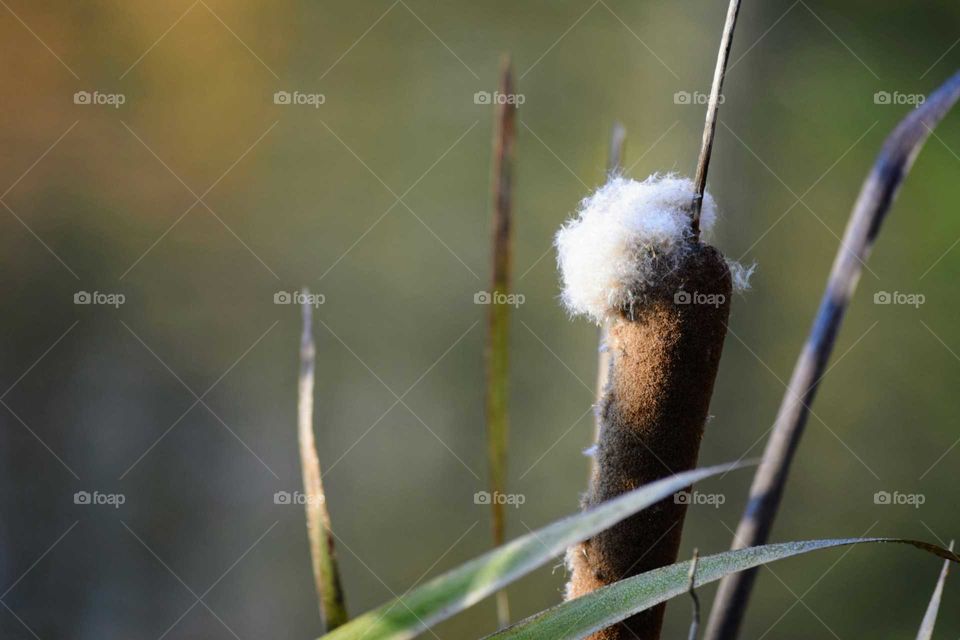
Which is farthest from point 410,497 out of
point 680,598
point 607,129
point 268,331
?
point 607,129

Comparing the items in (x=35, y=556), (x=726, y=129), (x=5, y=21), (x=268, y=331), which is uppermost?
(x=5, y=21)

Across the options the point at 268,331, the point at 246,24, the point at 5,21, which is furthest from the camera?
the point at 268,331

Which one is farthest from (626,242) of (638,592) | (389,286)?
(389,286)

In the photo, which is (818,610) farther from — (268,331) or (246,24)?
(246,24)

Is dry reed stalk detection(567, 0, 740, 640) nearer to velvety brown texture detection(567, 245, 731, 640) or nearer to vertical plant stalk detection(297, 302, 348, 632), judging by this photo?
velvety brown texture detection(567, 245, 731, 640)

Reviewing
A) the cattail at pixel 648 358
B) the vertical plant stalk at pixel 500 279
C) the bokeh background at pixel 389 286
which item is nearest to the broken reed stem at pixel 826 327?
the cattail at pixel 648 358

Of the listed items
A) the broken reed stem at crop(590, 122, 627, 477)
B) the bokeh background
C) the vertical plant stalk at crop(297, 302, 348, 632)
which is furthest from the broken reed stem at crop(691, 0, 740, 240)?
the bokeh background

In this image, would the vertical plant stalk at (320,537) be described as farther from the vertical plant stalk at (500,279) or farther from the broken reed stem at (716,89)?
the broken reed stem at (716,89)
